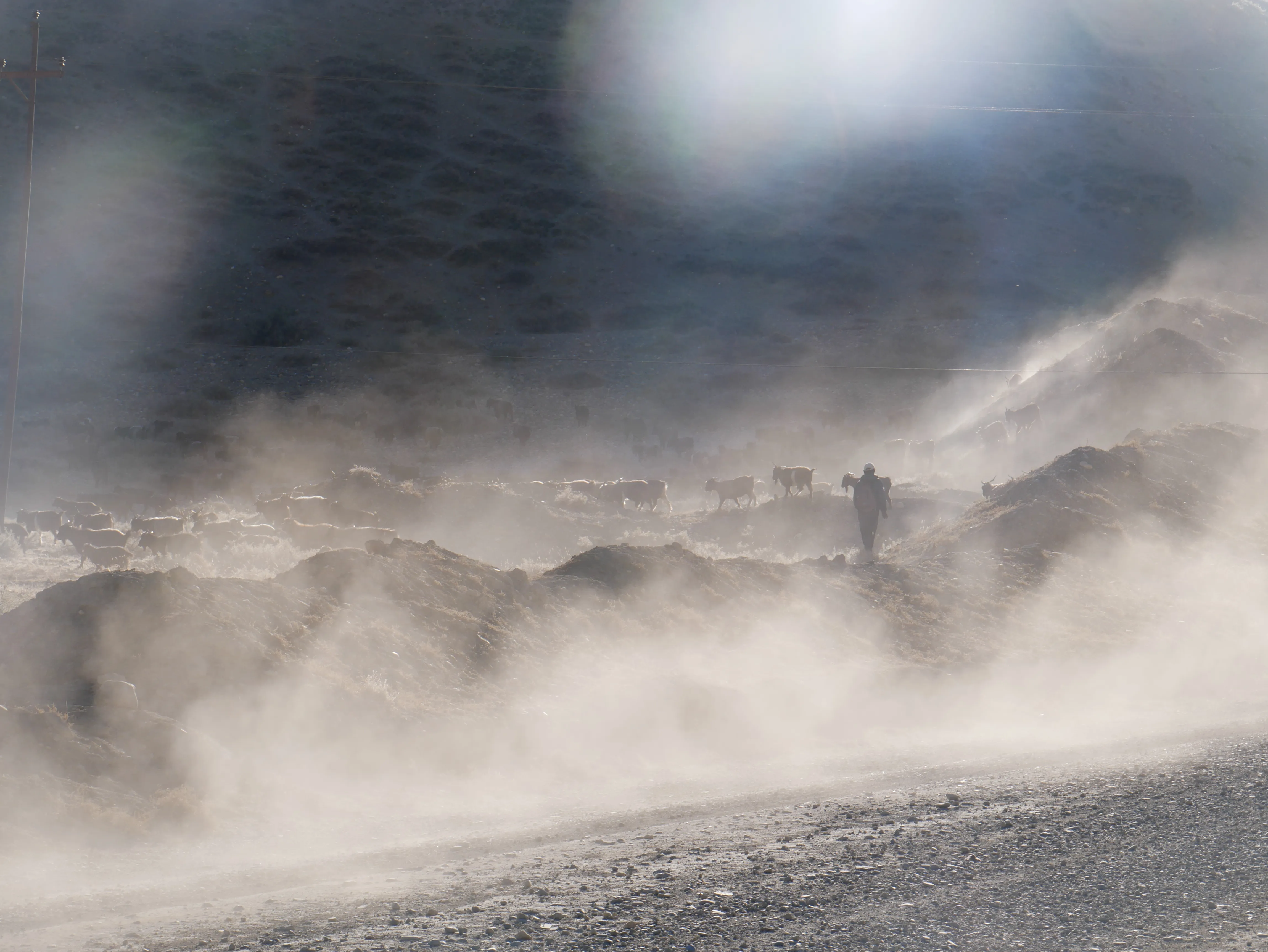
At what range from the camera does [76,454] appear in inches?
1378

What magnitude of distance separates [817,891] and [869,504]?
13.3 meters

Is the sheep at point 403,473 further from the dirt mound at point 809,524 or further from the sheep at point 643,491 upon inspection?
the dirt mound at point 809,524

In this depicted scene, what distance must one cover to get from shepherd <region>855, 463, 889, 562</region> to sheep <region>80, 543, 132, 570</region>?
11933 millimetres

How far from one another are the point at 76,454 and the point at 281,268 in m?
23.0

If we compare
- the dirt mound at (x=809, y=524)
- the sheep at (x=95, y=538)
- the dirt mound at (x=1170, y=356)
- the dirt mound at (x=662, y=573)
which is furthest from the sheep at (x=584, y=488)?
the dirt mound at (x=1170, y=356)

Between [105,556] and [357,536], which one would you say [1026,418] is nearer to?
[357,536]

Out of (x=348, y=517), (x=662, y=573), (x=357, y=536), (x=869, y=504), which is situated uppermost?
(x=348, y=517)

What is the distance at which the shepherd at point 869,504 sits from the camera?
19.8 metres

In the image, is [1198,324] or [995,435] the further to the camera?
[1198,324]

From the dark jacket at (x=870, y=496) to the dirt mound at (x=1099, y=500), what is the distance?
0.84 metres

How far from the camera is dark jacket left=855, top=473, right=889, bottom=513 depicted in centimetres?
1977

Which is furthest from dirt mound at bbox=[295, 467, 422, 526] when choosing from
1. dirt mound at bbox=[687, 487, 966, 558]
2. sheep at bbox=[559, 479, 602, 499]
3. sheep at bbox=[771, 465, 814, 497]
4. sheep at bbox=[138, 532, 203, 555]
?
sheep at bbox=[771, 465, 814, 497]

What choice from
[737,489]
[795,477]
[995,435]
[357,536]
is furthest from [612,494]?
[995,435]

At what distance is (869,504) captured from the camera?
1977 cm
